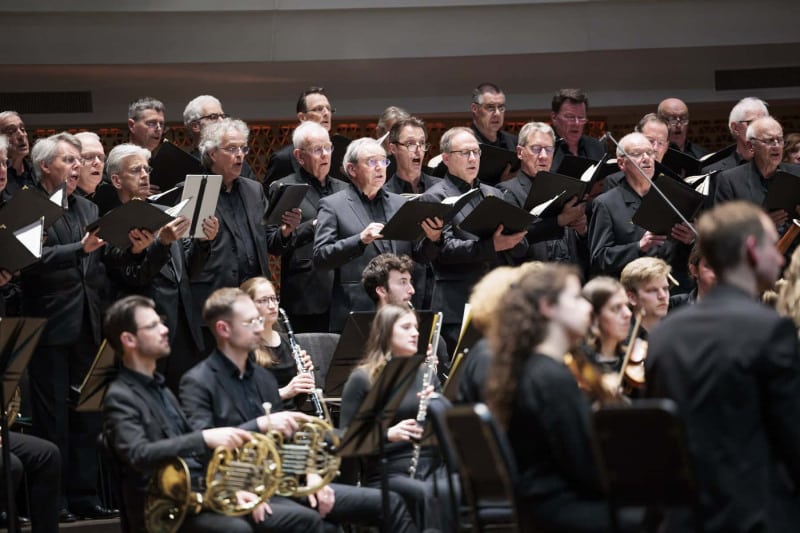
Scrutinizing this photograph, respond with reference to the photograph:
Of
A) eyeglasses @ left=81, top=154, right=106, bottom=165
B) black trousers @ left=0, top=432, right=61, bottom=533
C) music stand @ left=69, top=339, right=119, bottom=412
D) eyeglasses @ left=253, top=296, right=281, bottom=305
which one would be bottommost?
black trousers @ left=0, top=432, right=61, bottom=533

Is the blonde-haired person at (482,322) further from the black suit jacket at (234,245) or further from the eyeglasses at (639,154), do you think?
the eyeglasses at (639,154)

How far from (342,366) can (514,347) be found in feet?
6.80

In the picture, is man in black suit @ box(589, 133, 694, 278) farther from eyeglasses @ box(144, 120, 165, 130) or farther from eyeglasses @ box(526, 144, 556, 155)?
eyeglasses @ box(144, 120, 165, 130)

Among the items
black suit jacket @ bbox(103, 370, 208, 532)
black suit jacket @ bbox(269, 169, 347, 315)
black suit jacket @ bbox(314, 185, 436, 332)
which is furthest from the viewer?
black suit jacket @ bbox(269, 169, 347, 315)

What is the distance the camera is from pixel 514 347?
324cm

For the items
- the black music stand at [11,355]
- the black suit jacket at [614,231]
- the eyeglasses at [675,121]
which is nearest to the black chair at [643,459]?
the black music stand at [11,355]

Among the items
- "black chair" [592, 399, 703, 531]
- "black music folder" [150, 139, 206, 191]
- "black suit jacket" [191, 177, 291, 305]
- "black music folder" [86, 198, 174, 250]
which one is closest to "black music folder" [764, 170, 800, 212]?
"black suit jacket" [191, 177, 291, 305]

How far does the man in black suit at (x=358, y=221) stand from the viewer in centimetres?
607

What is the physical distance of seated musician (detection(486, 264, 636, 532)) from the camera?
3092mm

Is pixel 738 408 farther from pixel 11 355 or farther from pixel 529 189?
pixel 529 189

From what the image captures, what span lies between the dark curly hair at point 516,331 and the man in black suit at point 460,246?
2621 mm

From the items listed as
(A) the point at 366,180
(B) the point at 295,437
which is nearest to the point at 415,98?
(A) the point at 366,180

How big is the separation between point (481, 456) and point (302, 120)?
4150 mm

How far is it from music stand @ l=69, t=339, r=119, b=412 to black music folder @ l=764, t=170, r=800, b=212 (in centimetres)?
321
